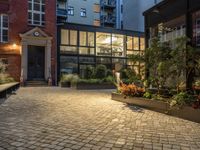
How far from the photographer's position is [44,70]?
27.0m

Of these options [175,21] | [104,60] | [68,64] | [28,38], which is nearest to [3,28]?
[28,38]

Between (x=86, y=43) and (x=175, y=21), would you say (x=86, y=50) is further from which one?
(x=175, y=21)

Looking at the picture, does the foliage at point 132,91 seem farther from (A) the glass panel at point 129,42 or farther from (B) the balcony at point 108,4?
(B) the balcony at point 108,4

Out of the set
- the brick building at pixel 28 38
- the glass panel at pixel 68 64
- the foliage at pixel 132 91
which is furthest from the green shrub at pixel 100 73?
the foliage at pixel 132 91

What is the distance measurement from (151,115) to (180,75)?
215 cm

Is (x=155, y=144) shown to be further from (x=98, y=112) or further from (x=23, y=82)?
(x=23, y=82)

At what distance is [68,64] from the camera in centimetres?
2859

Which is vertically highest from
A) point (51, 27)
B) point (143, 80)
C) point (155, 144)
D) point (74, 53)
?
point (51, 27)

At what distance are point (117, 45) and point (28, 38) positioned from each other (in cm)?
1074

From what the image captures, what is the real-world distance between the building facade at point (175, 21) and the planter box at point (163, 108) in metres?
1.54

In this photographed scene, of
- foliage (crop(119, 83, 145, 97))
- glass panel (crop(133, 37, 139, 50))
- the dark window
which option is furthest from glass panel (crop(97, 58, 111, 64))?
foliage (crop(119, 83, 145, 97))

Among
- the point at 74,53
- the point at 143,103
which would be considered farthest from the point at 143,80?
the point at 74,53

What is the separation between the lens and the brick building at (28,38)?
25.7 metres

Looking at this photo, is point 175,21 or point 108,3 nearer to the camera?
point 175,21
